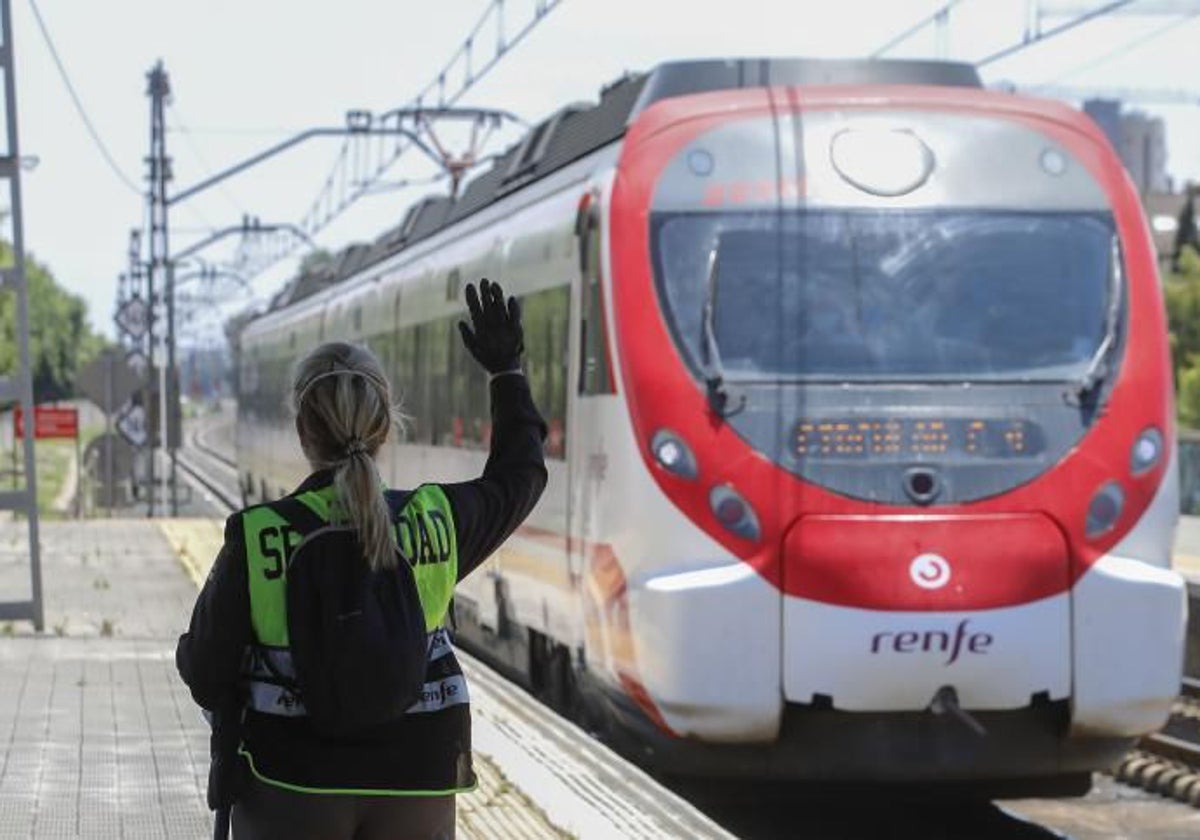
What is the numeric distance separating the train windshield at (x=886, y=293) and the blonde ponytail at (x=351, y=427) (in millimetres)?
5591

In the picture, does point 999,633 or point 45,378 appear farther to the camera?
point 45,378

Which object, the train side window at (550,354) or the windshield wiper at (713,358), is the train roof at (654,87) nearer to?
the train side window at (550,354)

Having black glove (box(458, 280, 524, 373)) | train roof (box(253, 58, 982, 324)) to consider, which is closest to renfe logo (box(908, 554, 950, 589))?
train roof (box(253, 58, 982, 324))

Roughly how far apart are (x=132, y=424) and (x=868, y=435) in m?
29.8

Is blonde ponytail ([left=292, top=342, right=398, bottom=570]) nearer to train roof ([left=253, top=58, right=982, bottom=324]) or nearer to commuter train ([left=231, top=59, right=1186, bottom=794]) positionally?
commuter train ([left=231, top=59, right=1186, bottom=794])

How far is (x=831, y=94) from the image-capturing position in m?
10.2

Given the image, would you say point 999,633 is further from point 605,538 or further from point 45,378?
point 45,378

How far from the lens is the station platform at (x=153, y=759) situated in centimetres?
817

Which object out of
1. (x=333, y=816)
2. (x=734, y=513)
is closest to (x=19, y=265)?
(x=734, y=513)

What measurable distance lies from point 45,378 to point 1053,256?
115 meters

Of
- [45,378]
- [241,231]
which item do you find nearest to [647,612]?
[241,231]

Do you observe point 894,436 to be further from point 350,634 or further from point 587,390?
point 350,634

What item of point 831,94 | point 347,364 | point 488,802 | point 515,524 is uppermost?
point 831,94

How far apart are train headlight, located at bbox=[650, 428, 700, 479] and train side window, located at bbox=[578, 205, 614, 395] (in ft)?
1.53
